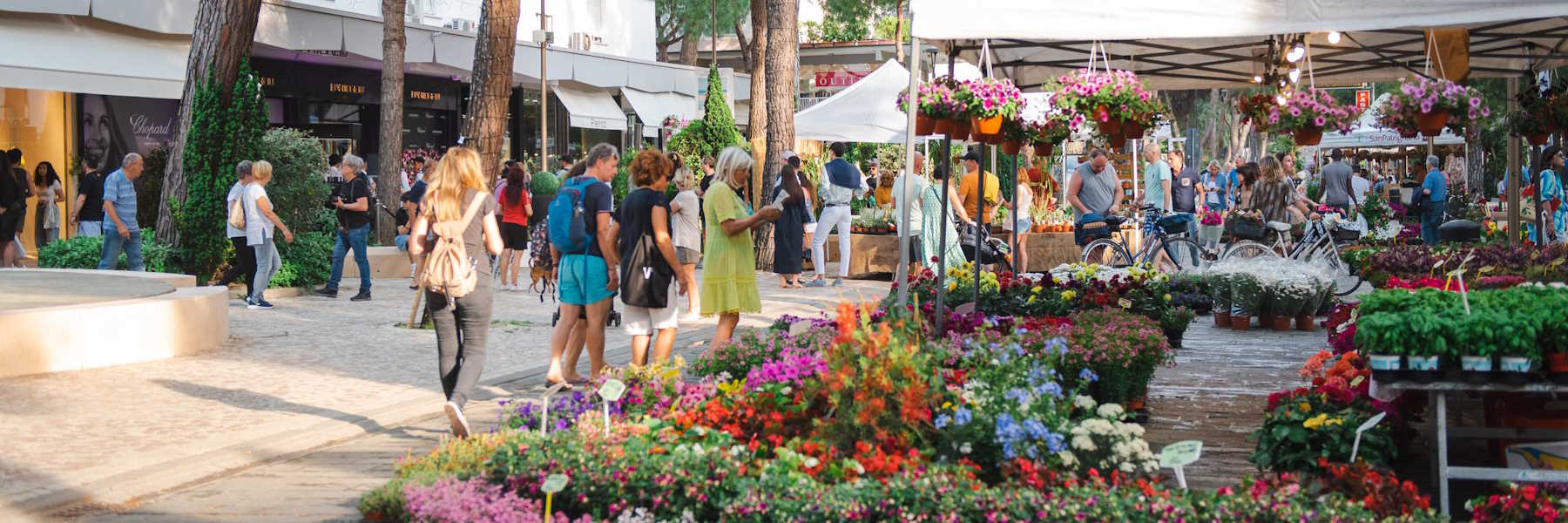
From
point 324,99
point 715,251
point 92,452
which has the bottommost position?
point 92,452

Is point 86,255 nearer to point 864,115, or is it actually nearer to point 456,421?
point 864,115

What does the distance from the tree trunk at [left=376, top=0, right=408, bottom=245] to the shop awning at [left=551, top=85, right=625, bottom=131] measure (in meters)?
8.52

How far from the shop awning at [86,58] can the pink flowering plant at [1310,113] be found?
14.1 metres

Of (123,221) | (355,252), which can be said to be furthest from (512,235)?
(123,221)

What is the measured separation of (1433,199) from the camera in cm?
2105

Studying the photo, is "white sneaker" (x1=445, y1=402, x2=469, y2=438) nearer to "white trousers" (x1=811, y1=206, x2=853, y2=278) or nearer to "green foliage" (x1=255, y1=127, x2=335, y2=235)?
"green foliage" (x1=255, y1=127, x2=335, y2=235)

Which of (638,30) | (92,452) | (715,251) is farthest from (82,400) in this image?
(638,30)

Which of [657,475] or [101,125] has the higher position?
[101,125]

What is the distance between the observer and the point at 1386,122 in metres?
7.95

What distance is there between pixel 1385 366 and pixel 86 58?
55.9ft

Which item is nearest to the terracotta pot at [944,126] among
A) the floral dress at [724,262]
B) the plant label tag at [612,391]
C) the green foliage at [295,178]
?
the floral dress at [724,262]

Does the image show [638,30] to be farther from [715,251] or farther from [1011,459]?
[1011,459]

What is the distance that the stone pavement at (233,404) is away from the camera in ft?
22.2

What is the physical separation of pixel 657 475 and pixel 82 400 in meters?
5.03
